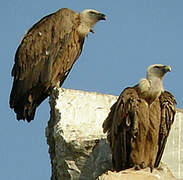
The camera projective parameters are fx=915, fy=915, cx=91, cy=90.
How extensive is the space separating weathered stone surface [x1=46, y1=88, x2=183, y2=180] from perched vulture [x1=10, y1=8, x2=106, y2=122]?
0.70 metres

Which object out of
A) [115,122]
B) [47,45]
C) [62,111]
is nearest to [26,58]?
[47,45]

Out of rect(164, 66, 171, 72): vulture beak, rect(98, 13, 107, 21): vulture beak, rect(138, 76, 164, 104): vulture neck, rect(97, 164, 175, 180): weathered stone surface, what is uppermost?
rect(98, 13, 107, 21): vulture beak

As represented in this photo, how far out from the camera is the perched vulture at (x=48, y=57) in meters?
13.5

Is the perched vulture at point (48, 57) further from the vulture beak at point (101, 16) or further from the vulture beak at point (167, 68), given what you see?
the vulture beak at point (167, 68)

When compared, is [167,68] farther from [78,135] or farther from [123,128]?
[78,135]

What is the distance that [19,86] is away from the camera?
44.8 feet

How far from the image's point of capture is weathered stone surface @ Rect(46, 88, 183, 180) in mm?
11484

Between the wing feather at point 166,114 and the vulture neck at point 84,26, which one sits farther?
the vulture neck at point 84,26

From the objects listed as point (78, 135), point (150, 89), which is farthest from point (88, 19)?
point (150, 89)

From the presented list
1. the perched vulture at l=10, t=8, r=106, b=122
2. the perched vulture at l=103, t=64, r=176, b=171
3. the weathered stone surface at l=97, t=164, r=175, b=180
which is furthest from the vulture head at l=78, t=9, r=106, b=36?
the weathered stone surface at l=97, t=164, r=175, b=180

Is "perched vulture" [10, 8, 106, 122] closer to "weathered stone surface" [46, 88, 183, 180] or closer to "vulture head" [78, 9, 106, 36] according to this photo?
"vulture head" [78, 9, 106, 36]

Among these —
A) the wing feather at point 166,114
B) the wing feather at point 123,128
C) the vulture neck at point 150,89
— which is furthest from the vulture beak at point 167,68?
the wing feather at point 123,128

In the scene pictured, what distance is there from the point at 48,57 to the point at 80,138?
7.72ft

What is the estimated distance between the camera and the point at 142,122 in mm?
10406
